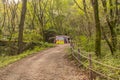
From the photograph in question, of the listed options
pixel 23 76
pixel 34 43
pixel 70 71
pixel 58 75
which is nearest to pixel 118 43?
pixel 70 71

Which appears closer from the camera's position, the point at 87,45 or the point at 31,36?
the point at 87,45

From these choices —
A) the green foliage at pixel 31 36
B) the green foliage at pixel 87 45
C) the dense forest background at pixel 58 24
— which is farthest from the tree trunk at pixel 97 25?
the green foliage at pixel 31 36

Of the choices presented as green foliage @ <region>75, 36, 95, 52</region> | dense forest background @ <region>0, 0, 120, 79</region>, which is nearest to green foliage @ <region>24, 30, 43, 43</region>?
dense forest background @ <region>0, 0, 120, 79</region>

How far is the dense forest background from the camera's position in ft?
55.7

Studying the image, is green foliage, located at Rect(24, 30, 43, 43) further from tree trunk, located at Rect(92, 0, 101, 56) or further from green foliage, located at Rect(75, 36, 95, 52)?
tree trunk, located at Rect(92, 0, 101, 56)

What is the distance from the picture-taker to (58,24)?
55500mm

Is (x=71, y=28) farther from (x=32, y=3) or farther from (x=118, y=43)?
(x=118, y=43)

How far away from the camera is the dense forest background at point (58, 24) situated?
55.7 feet

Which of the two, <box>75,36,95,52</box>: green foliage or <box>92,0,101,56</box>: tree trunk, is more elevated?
<box>92,0,101,56</box>: tree trunk

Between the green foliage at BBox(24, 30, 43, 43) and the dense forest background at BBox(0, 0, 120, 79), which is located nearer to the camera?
the dense forest background at BBox(0, 0, 120, 79)

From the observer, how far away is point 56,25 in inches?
2160

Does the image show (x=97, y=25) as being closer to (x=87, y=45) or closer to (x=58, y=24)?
(x=87, y=45)

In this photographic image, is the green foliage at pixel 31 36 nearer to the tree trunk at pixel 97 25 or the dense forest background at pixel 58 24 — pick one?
the dense forest background at pixel 58 24

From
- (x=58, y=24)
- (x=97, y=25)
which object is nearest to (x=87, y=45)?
(x=97, y=25)
